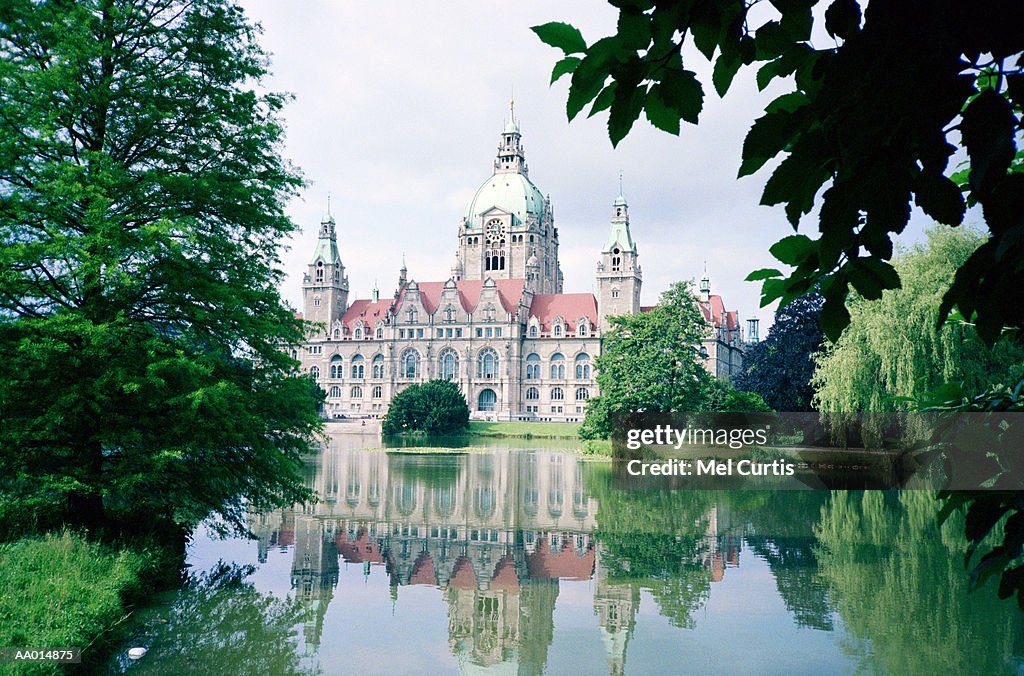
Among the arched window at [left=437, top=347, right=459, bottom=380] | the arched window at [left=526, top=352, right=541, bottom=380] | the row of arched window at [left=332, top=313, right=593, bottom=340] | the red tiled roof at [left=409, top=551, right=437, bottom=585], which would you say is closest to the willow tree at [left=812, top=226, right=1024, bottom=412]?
the red tiled roof at [left=409, top=551, right=437, bottom=585]

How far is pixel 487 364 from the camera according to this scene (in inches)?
3236

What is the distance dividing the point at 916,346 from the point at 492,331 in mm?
59510

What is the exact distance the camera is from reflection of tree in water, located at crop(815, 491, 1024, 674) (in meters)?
8.68

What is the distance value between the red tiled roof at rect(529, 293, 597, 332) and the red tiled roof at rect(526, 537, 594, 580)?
222 feet

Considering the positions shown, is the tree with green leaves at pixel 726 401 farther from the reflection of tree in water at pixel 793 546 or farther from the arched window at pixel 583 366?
the arched window at pixel 583 366

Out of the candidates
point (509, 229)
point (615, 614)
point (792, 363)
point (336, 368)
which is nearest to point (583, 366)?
point (509, 229)

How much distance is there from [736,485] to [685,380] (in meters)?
8.59

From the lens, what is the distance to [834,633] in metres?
9.39

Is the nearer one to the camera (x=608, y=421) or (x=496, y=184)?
(x=608, y=421)

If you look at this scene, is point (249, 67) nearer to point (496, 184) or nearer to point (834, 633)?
point (834, 633)

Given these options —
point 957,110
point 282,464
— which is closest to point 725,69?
point 957,110

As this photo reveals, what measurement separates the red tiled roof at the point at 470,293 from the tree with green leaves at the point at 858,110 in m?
79.9

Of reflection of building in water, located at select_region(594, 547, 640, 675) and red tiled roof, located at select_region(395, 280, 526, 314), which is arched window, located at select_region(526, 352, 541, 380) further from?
reflection of building in water, located at select_region(594, 547, 640, 675)

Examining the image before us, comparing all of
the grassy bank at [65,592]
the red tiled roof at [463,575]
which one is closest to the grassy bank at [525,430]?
the red tiled roof at [463,575]
